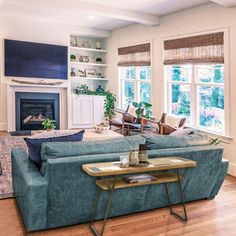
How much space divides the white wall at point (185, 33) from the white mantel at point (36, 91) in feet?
4.71

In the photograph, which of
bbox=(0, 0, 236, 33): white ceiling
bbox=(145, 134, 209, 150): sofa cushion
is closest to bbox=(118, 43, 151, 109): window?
bbox=(0, 0, 236, 33): white ceiling

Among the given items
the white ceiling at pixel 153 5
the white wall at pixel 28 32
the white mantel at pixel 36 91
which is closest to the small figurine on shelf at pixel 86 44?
the white wall at pixel 28 32

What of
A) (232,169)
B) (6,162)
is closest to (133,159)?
(232,169)

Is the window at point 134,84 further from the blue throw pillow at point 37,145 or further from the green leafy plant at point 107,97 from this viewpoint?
the blue throw pillow at point 37,145

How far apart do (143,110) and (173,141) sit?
356 cm

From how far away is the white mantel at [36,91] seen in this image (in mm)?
7266

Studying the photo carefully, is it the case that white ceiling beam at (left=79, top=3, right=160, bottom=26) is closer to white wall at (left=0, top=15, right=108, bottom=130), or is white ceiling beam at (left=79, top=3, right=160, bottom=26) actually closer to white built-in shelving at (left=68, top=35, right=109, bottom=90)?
white wall at (left=0, top=15, right=108, bottom=130)

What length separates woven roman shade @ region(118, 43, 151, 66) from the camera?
6833 millimetres

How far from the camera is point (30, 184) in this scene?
2.47 m

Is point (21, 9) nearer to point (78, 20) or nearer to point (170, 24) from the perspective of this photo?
point (78, 20)

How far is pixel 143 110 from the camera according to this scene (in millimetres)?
6758

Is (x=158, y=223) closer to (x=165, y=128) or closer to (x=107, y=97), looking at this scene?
(x=165, y=128)

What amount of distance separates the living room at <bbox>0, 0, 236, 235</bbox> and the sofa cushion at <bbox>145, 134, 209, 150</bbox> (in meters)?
0.01

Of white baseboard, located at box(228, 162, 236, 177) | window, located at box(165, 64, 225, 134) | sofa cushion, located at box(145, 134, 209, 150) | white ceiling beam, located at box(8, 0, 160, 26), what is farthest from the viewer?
white ceiling beam, located at box(8, 0, 160, 26)
